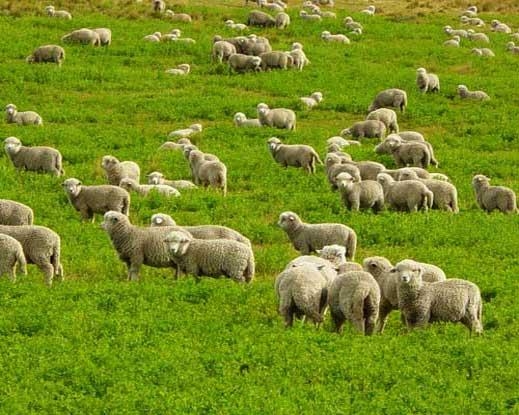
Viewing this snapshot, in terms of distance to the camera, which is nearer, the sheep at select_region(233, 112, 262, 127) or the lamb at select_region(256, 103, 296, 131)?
the lamb at select_region(256, 103, 296, 131)

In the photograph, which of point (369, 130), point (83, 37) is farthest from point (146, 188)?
point (83, 37)

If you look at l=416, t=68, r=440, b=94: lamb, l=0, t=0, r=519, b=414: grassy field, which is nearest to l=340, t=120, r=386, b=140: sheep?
l=0, t=0, r=519, b=414: grassy field

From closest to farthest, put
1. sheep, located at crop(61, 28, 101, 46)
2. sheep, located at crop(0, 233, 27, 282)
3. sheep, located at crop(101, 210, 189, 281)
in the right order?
sheep, located at crop(0, 233, 27, 282) < sheep, located at crop(101, 210, 189, 281) < sheep, located at crop(61, 28, 101, 46)

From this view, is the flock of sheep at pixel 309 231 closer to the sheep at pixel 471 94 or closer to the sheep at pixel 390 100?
the sheep at pixel 390 100

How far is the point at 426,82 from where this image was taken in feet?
120

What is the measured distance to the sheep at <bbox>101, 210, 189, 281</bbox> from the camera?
17031 mm

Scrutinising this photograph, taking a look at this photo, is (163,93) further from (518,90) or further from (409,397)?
(409,397)


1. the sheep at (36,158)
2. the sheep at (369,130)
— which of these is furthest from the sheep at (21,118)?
the sheep at (369,130)

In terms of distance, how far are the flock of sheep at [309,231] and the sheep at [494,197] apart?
22 millimetres

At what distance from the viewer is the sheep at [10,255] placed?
15758 mm

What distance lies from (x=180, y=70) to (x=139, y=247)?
21.9m

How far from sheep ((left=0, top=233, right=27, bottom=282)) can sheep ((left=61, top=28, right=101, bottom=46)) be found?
25622mm

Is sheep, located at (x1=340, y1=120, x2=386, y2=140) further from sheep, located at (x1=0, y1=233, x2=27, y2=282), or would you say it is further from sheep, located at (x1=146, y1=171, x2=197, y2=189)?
sheep, located at (x1=0, y1=233, x2=27, y2=282)

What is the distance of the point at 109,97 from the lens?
34.4 metres
